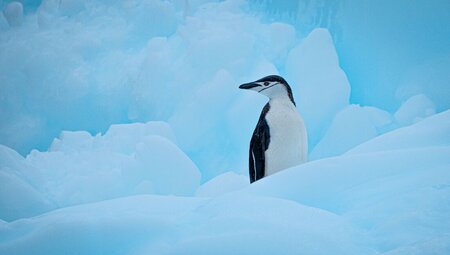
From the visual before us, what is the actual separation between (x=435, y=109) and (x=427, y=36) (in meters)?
0.55

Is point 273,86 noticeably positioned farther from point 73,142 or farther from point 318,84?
point 73,142

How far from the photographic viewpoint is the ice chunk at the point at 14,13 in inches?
136

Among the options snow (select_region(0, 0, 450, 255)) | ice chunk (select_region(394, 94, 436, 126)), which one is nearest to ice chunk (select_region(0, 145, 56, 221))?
snow (select_region(0, 0, 450, 255))

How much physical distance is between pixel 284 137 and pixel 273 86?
0.84ft

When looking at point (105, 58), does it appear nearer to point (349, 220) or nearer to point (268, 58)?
point (268, 58)

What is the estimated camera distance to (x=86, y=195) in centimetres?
243

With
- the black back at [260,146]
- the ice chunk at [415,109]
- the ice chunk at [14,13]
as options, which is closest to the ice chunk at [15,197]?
the black back at [260,146]

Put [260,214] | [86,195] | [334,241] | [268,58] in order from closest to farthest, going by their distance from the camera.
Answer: [334,241], [260,214], [86,195], [268,58]

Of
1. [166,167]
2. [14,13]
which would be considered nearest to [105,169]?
[166,167]

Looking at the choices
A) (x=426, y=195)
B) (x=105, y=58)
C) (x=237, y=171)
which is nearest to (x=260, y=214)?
(x=426, y=195)

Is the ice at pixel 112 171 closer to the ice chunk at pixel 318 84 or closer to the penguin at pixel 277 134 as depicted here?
the penguin at pixel 277 134

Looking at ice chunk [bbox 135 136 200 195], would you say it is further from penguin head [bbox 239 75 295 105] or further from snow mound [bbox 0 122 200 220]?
penguin head [bbox 239 75 295 105]

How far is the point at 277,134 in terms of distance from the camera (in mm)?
1999

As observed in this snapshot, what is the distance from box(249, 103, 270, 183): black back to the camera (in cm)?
204
